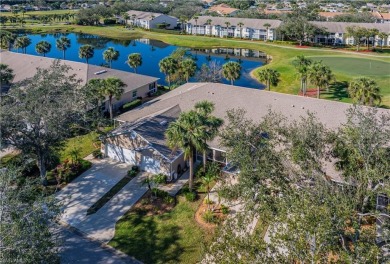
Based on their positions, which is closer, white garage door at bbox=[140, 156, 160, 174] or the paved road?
the paved road

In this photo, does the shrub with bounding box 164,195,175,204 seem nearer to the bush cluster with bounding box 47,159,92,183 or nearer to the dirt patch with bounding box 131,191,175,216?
the dirt patch with bounding box 131,191,175,216

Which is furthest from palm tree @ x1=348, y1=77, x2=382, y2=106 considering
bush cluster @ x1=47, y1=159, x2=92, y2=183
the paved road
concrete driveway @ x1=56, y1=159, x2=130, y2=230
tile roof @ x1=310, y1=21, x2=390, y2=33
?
tile roof @ x1=310, y1=21, x2=390, y2=33

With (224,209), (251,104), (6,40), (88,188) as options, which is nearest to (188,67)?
(251,104)

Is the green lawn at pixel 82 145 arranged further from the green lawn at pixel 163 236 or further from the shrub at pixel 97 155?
the green lawn at pixel 163 236

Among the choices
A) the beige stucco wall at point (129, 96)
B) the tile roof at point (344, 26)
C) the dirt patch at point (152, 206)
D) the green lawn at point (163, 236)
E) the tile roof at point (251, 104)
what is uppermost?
the tile roof at point (344, 26)

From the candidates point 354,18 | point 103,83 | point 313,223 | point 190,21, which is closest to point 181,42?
point 190,21

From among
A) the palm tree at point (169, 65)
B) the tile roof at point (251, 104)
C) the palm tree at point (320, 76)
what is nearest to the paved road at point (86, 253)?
the tile roof at point (251, 104)
